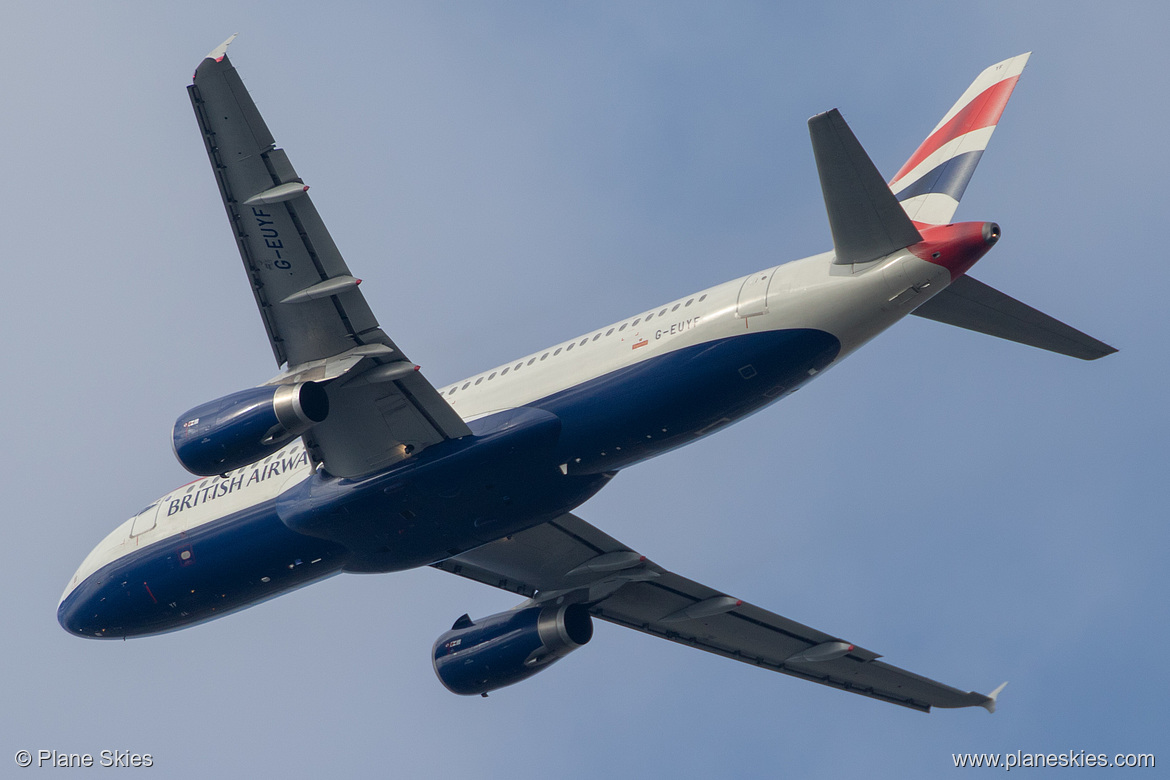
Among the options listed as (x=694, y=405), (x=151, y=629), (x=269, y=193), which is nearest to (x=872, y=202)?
(x=694, y=405)

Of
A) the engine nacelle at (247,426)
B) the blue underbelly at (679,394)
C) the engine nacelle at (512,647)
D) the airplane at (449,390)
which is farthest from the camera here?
the engine nacelle at (512,647)

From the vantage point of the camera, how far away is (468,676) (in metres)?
31.8

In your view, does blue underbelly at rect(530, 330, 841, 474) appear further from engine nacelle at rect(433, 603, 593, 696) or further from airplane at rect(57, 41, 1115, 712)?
engine nacelle at rect(433, 603, 593, 696)

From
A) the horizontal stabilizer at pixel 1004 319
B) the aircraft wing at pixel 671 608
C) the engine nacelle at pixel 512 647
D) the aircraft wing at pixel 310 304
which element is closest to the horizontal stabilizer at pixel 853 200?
the horizontal stabilizer at pixel 1004 319

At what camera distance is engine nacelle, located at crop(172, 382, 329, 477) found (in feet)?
81.3

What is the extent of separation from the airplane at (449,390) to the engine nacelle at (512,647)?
6.22 feet

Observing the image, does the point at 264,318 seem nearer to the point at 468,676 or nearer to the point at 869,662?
the point at 468,676

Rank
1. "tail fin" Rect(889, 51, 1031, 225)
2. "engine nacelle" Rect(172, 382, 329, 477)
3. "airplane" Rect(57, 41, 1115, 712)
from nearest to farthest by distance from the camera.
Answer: "airplane" Rect(57, 41, 1115, 712) → "engine nacelle" Rect(172, 382, 329, 477) → "tail fin" Rect(889, 51, 1031, 225)

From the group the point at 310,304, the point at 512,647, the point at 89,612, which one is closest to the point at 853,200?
the point at 310,304

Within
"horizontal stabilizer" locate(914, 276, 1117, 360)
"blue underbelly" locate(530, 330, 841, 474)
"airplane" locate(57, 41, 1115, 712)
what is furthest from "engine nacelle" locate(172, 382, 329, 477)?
"horizontal stabilizer" locate(914, 276, 1117, 360)

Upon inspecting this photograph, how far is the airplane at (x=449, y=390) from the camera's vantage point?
77.6ft

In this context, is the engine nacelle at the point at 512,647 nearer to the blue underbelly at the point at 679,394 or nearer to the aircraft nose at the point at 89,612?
the blue underbelly at the point at 679,394

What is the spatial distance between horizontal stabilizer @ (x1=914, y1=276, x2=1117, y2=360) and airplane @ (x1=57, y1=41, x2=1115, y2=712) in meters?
0.04

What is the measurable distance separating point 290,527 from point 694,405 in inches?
326
